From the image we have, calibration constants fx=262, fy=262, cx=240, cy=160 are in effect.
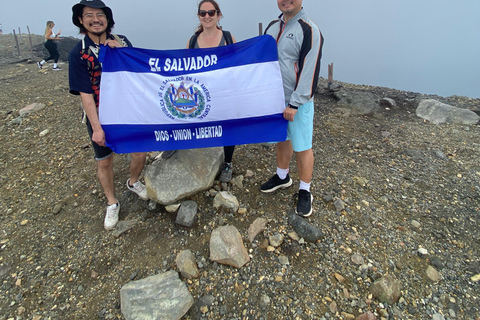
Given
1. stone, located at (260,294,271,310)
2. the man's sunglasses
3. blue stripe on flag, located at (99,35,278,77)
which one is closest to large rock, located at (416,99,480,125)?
blue stripe on flag, located at (99,35,278,77)

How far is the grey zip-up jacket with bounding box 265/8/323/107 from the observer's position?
3113 millimetres

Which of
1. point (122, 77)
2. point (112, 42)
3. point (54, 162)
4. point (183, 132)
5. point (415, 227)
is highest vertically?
point (112, 42)

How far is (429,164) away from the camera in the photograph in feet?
17.4

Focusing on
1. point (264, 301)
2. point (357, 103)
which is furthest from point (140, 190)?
point (357, 103)

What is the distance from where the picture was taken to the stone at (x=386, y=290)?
9.49ft

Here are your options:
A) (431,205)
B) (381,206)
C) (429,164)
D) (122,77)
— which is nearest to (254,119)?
(122,77)

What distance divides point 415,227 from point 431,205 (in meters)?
0.72

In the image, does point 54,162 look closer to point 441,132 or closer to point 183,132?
point 183,132

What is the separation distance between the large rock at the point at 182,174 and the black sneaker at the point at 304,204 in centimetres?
142

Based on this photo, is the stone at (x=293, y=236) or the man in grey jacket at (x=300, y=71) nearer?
the man in grey jacket at (x=300, y=71)

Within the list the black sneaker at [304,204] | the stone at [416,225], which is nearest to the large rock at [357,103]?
the stone at [416,225]

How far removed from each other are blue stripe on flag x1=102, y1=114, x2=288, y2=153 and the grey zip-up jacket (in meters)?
0.51

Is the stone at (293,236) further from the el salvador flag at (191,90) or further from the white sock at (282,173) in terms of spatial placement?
the el salvador flag at (191,90)

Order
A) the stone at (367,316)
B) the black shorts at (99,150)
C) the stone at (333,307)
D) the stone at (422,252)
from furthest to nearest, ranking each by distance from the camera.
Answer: the black shorts at (99,150) < the stone at (422,252) < the stone at (333,307) < the stone at (367,316)
